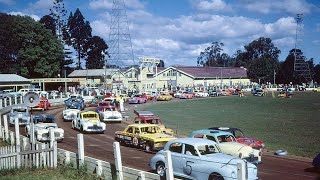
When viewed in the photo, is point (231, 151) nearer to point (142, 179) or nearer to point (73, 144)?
point (142, 179)

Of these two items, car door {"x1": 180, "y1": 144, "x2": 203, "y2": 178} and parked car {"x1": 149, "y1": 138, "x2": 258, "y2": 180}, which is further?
car door {"x1": 180, "y1": 144, "x2": 203, "y2": 178}

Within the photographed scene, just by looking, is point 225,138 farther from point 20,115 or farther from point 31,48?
point 31,48

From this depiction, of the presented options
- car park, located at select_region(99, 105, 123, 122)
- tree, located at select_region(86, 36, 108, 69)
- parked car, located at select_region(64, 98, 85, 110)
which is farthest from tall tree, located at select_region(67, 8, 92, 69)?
car park, located at select_region(99, 105, 123, 122)

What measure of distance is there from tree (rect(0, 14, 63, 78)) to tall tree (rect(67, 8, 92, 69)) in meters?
34.4

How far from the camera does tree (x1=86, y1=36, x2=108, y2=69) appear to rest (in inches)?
5008

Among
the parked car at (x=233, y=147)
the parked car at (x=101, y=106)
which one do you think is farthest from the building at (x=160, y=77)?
the parked car at (x=233, y=147)

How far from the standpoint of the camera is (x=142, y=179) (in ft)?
37.7

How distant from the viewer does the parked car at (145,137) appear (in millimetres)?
20859

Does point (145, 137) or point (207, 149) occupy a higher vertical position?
point (207, 149)

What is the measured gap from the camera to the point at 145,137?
845 inches

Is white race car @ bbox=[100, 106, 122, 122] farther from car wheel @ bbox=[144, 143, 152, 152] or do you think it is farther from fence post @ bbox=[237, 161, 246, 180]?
fence post @ bbox=[237, 161, 246, 180]

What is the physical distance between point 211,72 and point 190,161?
10135 centimetres

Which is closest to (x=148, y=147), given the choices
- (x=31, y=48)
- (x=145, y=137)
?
(x=145, y=137)

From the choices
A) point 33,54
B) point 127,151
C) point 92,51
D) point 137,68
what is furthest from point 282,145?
point 92,51
